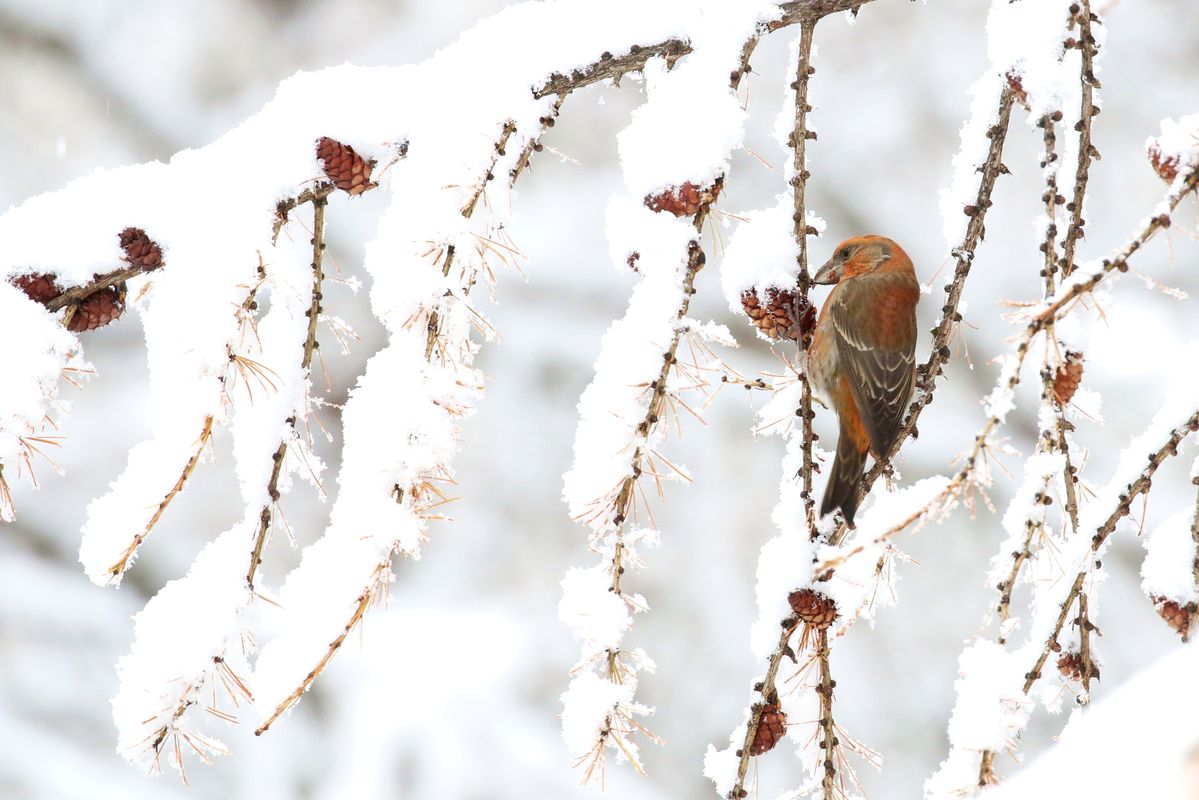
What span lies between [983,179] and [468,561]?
Result: 3450mm

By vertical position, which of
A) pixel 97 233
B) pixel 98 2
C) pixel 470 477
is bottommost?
pixel 97 233

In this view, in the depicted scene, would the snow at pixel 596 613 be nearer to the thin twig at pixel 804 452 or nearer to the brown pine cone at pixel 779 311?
the thin twig at pixel 804 452

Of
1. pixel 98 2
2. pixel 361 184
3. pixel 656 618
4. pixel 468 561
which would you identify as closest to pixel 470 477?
pixel 468 561

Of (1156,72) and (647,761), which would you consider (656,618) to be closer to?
(647,761)

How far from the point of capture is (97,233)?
138 cm

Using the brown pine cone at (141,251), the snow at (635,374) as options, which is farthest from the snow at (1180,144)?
the brown pine cone at (141,251)

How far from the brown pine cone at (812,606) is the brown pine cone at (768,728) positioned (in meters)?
0.12

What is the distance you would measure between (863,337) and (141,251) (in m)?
1.69

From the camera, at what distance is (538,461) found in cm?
457

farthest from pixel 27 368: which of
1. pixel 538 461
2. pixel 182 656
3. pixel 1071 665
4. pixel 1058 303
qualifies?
pixel 538 461

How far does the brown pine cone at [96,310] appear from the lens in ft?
4.55

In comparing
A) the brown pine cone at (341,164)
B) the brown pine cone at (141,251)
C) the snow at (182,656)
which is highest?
the brown pine cone at (341,164)

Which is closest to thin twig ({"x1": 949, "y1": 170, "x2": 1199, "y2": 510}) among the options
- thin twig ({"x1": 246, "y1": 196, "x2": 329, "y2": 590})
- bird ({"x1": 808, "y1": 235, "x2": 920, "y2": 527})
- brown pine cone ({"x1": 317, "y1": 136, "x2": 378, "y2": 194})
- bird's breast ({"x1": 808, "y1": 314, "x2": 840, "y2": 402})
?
thin twig ({"x1": 246, "y1": 196, "x2": 329, "y2": 590})

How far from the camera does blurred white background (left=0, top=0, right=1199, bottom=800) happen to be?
4387mm
